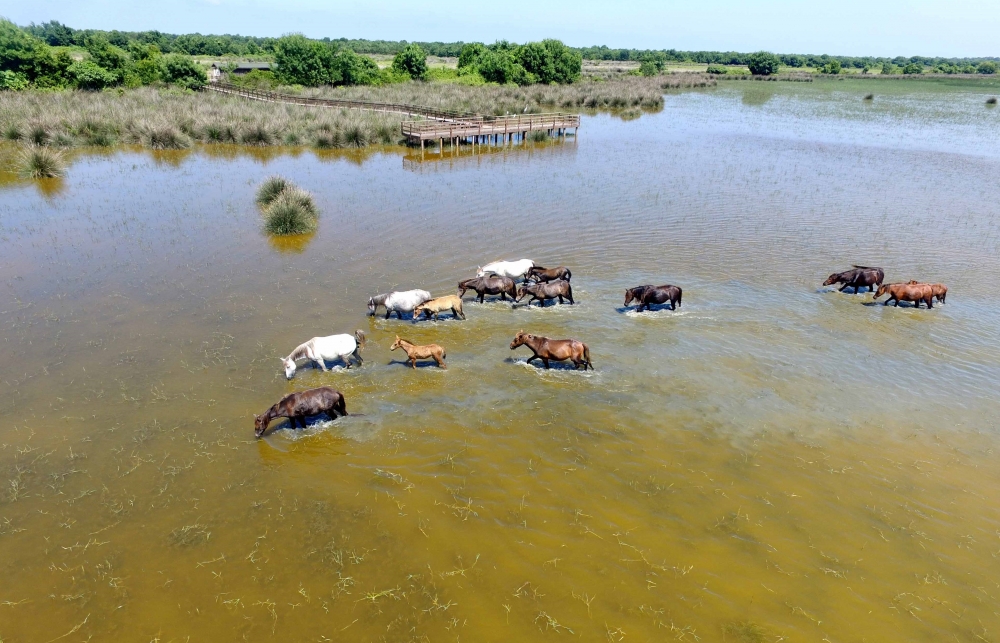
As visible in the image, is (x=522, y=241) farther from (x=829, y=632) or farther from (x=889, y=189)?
(x=889, y=189)

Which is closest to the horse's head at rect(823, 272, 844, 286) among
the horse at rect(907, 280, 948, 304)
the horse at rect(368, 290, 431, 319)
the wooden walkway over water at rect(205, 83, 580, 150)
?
the horse at rect(907, 280, 948, 304)

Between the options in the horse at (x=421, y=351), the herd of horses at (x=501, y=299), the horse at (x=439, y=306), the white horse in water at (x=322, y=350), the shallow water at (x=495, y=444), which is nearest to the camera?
the shallow water at (x=495, y=444)

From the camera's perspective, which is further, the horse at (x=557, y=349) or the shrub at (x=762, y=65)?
the shrub at (x=762, y=65)

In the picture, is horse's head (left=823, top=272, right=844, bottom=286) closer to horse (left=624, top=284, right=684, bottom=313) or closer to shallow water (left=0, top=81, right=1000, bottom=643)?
shallow water (left=0, top=81, right=1000, bottom=643)

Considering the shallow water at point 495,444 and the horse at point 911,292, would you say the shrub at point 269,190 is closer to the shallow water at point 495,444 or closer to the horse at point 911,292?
the shallow water at point 495,444

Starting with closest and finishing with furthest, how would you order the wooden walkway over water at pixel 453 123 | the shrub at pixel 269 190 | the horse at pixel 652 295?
1. the horse at pixel 652 295
2. the shrub at pixel 269 190
3. the wooden walkway over water at pixel 453 123

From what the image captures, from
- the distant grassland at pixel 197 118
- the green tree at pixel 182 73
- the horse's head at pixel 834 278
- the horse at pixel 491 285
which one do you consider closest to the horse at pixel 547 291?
the horse at pixel 491 285

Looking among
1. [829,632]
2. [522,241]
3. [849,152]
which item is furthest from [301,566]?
[849,152]
